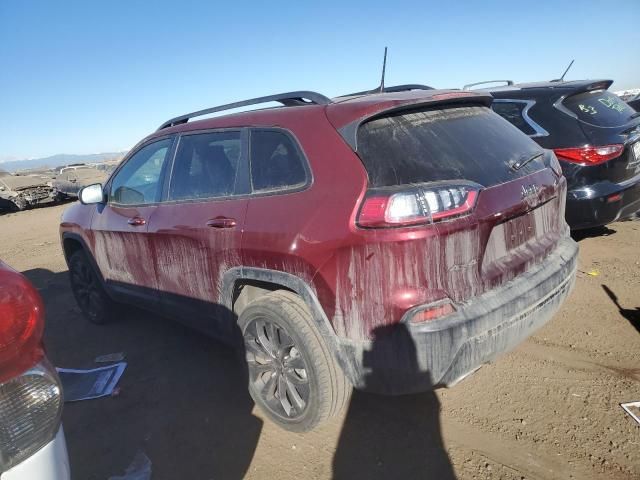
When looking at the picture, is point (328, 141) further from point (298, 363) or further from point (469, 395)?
point (469, 395)

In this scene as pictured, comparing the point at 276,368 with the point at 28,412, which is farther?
the point at 276,368

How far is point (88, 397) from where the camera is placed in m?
3.12

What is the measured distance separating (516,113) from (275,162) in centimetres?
329

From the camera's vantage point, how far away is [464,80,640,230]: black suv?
400 cm

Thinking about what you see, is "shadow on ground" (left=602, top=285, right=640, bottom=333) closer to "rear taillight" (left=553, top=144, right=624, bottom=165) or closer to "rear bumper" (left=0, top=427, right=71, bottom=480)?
"rear taillight" (left=553, top=144, right=624, bottom=165)

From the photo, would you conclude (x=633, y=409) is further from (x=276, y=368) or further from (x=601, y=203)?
(x=601, y=203)

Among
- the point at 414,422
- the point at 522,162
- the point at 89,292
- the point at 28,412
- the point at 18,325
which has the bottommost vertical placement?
the point at 414,422

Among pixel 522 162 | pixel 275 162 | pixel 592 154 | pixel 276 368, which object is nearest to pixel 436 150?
pixel 522 162

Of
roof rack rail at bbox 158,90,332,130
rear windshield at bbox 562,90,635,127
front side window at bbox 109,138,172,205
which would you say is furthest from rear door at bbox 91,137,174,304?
rear windshield at bbox 562,90,635,127

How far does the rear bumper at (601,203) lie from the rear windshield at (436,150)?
6.47 ft

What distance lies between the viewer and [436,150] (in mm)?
2152

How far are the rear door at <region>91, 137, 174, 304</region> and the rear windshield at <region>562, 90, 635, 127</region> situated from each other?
149 inches

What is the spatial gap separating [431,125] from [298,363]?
146cm

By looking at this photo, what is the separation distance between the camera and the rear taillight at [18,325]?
3.93ft
